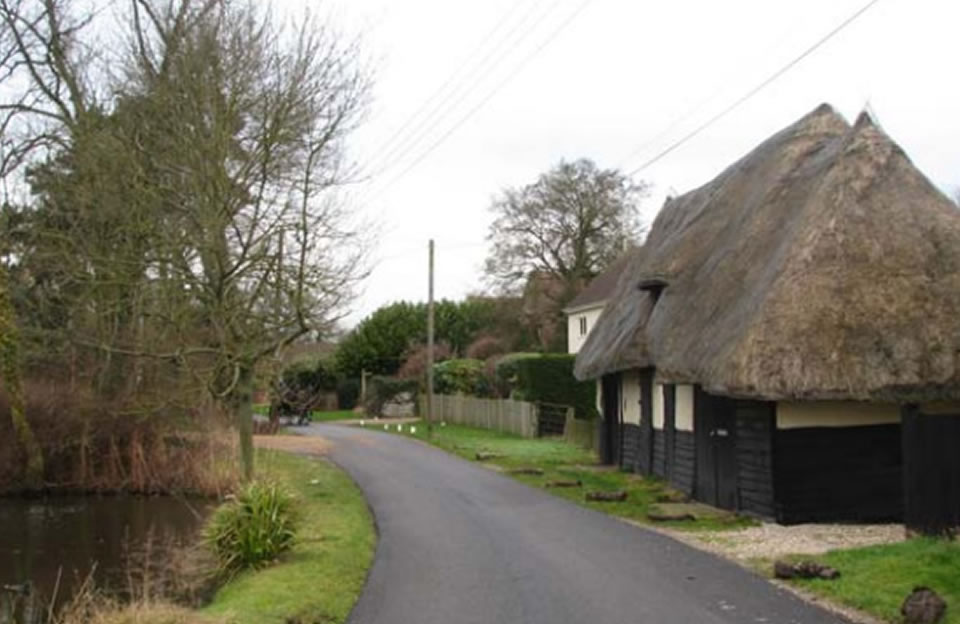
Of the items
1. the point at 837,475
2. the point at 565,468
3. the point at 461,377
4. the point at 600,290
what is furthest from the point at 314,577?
the point at 600,290

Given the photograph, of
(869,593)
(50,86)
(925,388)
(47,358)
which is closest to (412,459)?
(47,358)

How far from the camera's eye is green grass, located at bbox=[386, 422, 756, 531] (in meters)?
17.3

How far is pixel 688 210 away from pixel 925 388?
39.8ft

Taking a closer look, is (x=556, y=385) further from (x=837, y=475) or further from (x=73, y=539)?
(x=837, y=475)

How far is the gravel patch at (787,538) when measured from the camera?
1315 centimetres

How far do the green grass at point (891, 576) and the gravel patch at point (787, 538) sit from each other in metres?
0.99

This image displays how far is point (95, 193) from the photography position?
62.6ft

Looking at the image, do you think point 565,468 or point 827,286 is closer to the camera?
point 827,286

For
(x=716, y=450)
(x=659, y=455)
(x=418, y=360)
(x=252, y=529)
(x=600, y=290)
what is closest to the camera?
(x=252, y=529)

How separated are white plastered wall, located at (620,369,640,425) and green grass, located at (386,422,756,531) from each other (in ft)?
4.55

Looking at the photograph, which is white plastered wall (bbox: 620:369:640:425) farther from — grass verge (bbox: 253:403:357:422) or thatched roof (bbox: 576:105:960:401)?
grass verge (bbox: 253:403:357:422)

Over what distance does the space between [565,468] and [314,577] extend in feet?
48.7

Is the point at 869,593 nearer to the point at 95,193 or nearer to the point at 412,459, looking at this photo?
the point at 95,193

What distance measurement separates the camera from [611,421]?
2694 cm
